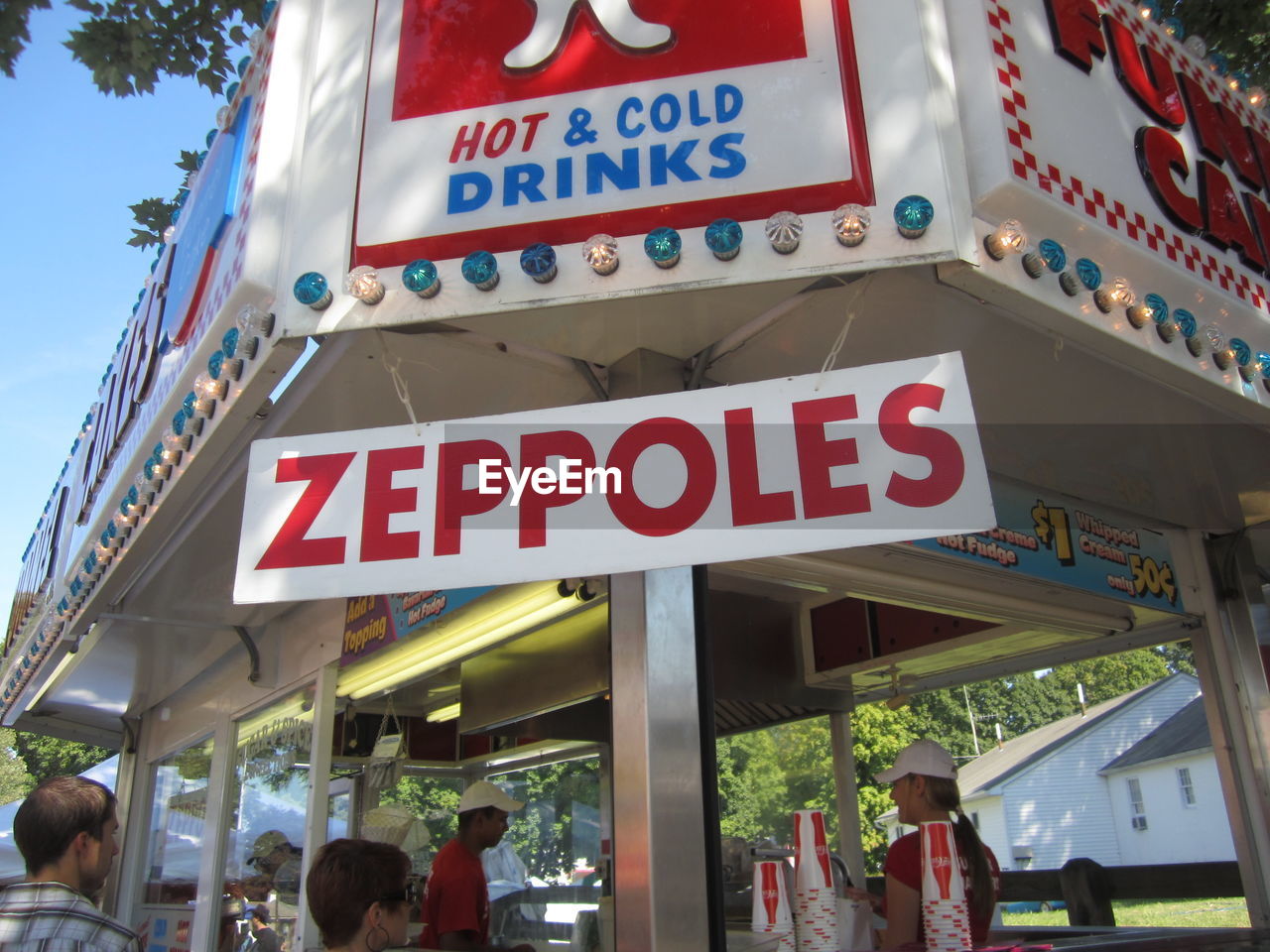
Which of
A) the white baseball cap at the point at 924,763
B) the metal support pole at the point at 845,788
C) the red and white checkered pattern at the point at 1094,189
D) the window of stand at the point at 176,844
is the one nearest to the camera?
the red and white checkered pattern at the point at 1094,189

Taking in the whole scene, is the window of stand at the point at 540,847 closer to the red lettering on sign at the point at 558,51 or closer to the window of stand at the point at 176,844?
the window of stand at the point at 176,844

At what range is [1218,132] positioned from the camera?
11.2 feet

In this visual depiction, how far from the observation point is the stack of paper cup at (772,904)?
2.55 meters

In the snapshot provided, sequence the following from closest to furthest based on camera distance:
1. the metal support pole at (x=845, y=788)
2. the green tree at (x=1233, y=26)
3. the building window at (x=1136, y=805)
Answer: the green tree at (x=1233, y=26) → the metal support pole at (x=845, y=788) → the building window at (x=1136, y=805)

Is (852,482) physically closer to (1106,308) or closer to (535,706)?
(1106,308)

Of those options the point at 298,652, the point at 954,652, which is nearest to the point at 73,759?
the point at 298,652

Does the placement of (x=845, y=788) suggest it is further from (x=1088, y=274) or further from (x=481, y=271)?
(x=481, y=271)

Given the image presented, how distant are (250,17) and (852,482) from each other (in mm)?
3360

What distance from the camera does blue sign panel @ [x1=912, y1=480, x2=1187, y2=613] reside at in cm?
398

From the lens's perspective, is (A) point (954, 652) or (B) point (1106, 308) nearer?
(B) point (1106, 308)

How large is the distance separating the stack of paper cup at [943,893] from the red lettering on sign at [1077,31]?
7.33 ft

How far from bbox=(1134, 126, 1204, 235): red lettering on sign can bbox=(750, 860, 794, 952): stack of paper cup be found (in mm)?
2229

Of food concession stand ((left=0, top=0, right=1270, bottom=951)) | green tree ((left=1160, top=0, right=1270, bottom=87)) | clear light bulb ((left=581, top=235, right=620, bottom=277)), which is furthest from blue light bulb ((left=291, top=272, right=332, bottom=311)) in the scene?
green tree ((left=1160, top=0, right=1270, bottom=87))

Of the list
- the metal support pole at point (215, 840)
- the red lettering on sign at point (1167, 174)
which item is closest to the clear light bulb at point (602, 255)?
the red lettering on sign at point (1167, 174)
